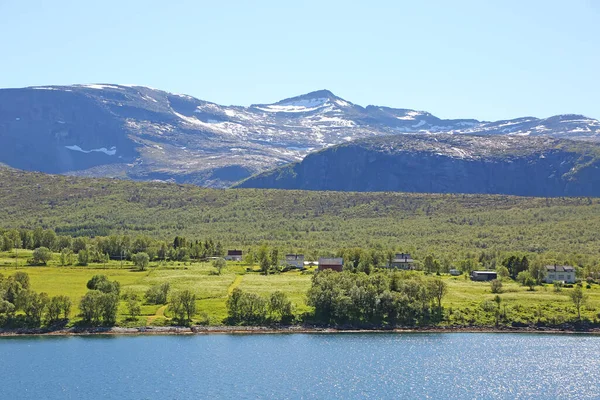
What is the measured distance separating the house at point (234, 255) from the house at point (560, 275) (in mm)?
73128

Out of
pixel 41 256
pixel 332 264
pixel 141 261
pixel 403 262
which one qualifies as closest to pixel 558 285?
pixel 403 262

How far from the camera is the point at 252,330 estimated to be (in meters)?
110

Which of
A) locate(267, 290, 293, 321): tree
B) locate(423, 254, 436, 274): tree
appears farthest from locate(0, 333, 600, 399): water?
locate(423, 254, 436, 274): tree

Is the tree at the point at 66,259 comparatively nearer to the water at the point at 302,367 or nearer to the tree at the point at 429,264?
the water at the point at 302,367

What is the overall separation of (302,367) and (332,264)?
65.5 m

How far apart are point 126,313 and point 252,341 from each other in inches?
850

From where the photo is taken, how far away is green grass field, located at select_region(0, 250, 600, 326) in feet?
381

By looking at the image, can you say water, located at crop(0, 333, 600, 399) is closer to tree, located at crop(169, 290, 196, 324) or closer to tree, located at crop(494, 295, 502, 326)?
tree, located at crop(494, 295, 502, 326)

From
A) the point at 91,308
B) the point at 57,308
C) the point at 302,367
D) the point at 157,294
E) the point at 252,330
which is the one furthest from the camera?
the point at 157,294

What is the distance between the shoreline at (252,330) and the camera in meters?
106

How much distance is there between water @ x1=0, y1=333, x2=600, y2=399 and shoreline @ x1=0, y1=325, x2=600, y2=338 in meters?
2.10

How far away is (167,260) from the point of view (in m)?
176

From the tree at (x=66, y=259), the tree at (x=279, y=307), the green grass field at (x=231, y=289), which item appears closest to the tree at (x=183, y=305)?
the green grass field at (x=231, y=289)

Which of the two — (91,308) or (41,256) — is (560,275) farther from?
(41,256)
